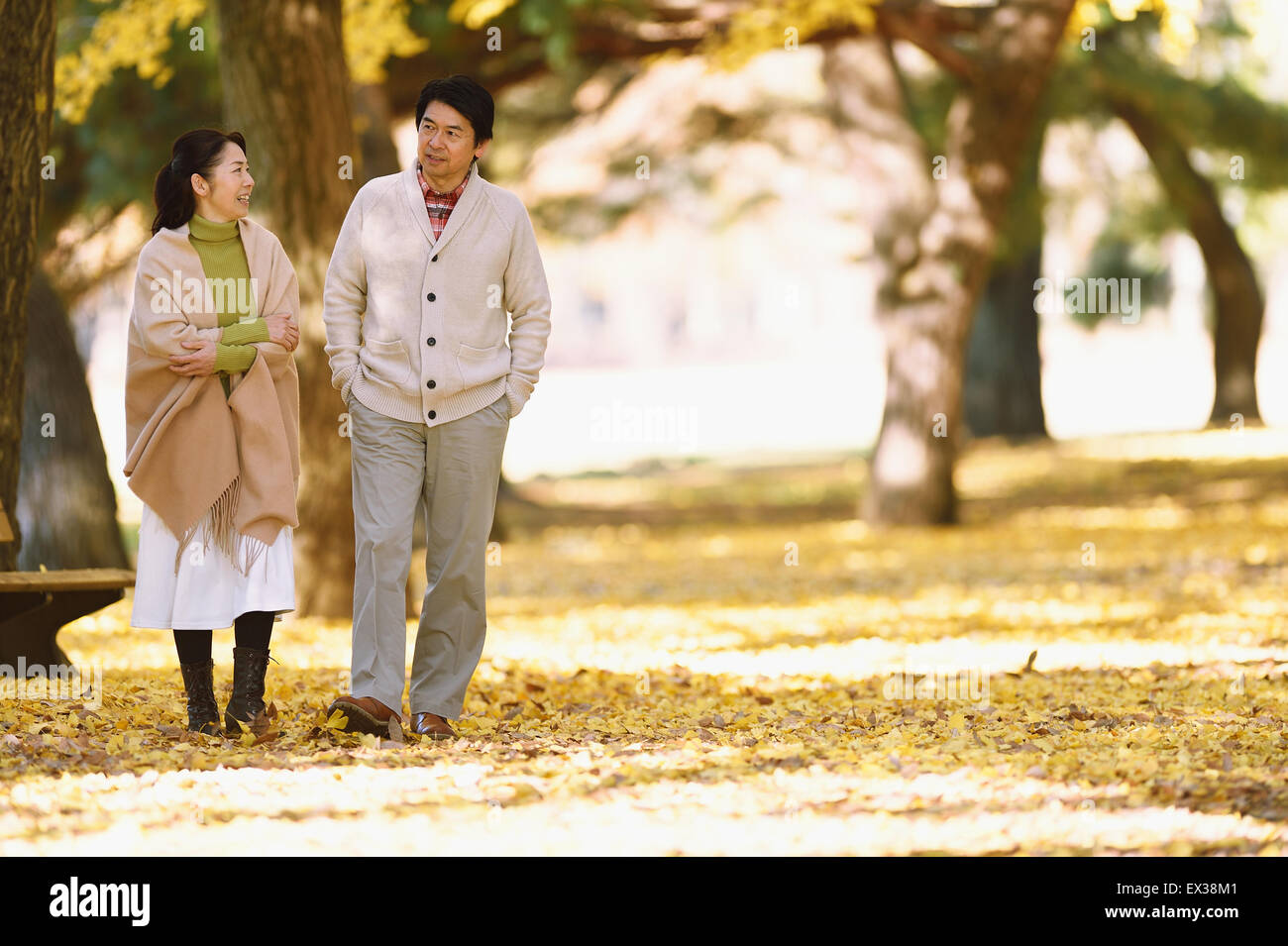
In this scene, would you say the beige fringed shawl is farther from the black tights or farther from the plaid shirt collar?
the plaid shirt collar

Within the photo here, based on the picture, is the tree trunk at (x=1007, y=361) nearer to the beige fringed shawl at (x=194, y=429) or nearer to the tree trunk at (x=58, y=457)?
the tree trunk at (x=58, y=457)

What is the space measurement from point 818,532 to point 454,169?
9.44m

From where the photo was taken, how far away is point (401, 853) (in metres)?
3.81

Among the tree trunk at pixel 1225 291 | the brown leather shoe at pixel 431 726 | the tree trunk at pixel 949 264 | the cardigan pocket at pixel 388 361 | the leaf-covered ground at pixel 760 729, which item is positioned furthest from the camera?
the tree trunk at pixel 1225 291

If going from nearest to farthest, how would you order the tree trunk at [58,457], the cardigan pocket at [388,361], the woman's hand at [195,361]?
the woman's hand at [195,361]
the cardigan pocket at [388,361]
the tree trunk at [58,457]

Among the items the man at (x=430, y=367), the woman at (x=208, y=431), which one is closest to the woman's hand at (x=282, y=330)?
the woman at (x=208, y=431)

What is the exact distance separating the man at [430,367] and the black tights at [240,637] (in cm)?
29

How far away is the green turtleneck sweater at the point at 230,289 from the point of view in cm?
514

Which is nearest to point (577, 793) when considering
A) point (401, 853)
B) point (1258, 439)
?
point (401, 853)

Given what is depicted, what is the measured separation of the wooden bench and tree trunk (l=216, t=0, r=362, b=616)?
88.9 inches

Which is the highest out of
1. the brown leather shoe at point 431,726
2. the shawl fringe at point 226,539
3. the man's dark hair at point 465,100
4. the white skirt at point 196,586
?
the man's dark hair at point 465,100

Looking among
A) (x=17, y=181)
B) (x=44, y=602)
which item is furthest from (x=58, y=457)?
(x=44, y=602)

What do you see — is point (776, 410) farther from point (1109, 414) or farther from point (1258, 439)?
point (1258, 439)
